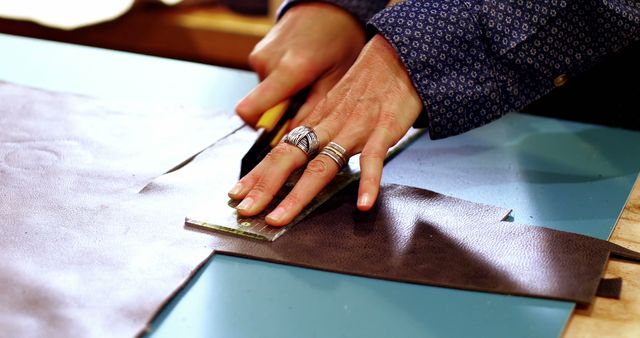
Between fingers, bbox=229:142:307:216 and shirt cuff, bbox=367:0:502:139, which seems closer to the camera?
fingers, bbox=229:142:307:216

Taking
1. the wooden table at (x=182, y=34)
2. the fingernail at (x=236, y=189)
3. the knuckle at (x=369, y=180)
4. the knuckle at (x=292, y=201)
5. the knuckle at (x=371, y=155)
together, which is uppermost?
the knuckle at (x=371, y=155)

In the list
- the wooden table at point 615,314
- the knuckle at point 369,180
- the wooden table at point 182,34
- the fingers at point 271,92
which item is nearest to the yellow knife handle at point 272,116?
the fingers at point 271,92

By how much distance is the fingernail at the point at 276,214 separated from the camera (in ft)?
2.71

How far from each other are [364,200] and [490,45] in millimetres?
281

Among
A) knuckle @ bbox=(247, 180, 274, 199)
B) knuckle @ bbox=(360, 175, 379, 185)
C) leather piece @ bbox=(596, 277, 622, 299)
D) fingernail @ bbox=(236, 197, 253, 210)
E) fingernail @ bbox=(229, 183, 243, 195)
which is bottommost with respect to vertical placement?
fingernail @ bbox=(229, 183, 243, 195)

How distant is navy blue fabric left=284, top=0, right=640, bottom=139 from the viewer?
977mm

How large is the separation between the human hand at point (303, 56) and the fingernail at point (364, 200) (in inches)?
10.3

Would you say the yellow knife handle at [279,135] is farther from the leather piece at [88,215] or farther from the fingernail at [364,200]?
the fingernail at [364,200]

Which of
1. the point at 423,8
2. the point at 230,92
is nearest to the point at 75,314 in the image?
the point at 423,8

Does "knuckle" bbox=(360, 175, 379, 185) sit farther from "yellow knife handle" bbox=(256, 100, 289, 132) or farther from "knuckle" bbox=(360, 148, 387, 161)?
"yellow knife handle" bbox=(256, 100, 289, 132)

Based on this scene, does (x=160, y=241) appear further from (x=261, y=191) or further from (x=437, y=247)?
(x=437, y=247)

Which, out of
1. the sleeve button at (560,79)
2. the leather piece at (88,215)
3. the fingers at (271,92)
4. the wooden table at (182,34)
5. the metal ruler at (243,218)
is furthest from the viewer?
the wooden table at (182,34)

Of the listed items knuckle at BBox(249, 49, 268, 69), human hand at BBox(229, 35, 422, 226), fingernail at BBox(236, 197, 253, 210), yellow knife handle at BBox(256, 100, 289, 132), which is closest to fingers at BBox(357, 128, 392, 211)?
human hand at BBox(229, 35, 422, 226)

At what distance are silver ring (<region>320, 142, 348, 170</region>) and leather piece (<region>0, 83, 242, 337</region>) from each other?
0.17 m
